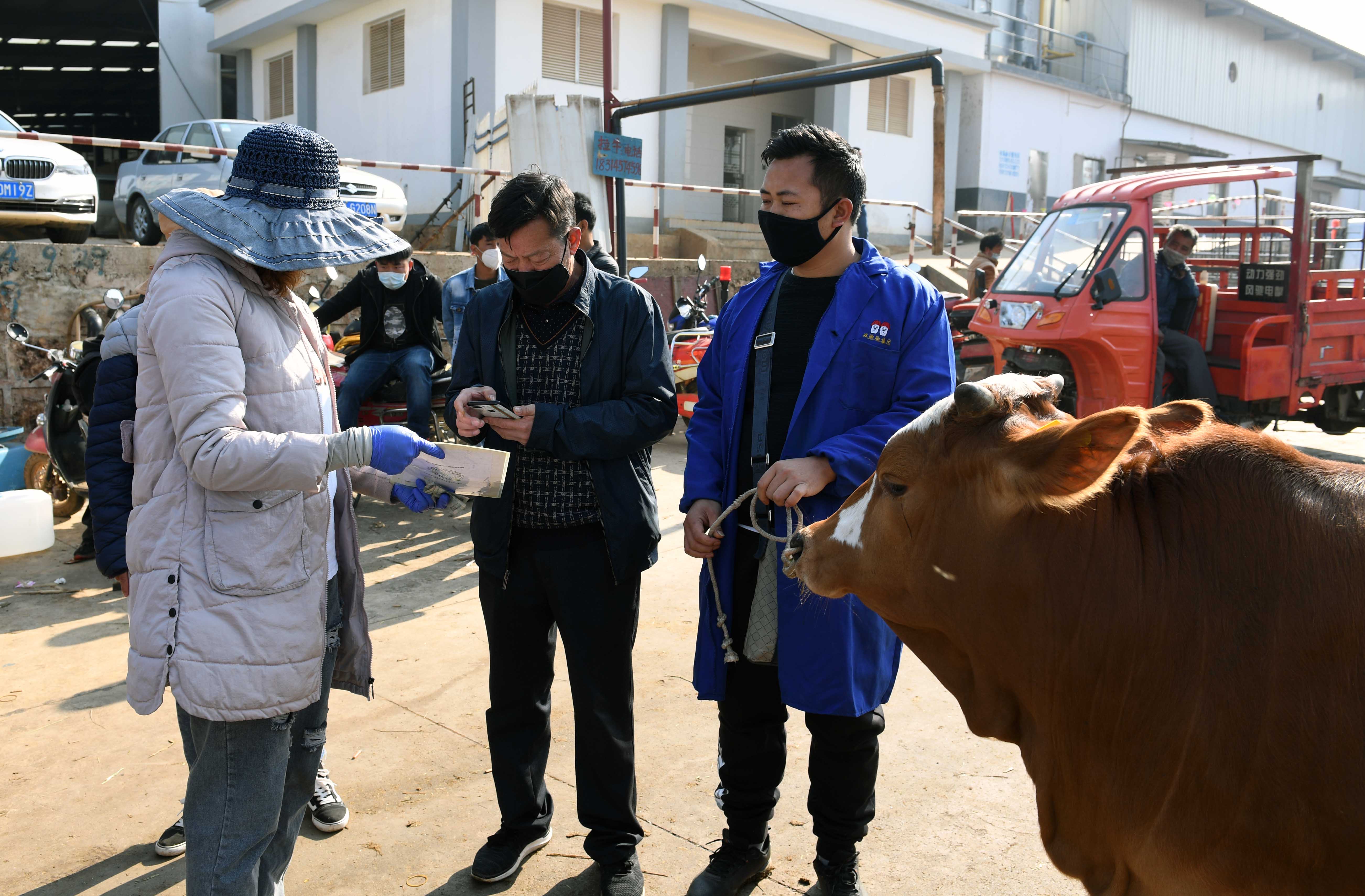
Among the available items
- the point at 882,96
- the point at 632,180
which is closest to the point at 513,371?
the point at 632,180

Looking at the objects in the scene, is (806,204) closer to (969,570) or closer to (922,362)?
(922,362)

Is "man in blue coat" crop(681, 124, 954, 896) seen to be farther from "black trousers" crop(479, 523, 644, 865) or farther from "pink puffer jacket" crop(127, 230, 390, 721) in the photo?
"pink puffer jacket" crop(127, 230, 390, 721)

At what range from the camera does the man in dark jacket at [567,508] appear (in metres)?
2.82

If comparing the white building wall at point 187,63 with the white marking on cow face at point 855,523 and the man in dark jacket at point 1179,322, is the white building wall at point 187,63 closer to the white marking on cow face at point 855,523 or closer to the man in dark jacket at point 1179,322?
the man in dark jacket at point 1179,322

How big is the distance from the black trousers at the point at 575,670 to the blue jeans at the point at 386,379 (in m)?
4.14

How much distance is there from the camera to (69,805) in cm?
332

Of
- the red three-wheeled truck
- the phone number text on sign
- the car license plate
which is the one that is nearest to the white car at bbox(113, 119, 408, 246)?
the car license plate

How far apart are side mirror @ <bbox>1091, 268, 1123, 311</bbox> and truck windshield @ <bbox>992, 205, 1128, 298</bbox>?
0.14 meters

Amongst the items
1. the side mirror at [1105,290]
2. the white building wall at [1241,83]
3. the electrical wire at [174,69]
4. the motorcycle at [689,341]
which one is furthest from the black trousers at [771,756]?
the white building wall at [1241,83]

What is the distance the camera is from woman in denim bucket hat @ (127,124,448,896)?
2.08m

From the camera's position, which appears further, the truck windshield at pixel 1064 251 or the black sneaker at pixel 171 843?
the truck windshield at pixel 1064 251

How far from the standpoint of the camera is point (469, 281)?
762cm

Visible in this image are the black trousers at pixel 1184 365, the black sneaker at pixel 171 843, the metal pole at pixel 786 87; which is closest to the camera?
the black sneaker at pixel 171 843

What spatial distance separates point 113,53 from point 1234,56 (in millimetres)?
31202
